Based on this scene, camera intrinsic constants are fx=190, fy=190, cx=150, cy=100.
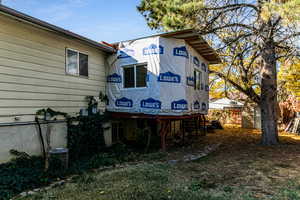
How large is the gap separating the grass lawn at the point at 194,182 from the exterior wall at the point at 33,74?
7.98 ft

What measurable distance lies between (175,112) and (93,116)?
302 centimetres

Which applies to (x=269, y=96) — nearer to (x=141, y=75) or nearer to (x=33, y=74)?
(x=141, y=75)

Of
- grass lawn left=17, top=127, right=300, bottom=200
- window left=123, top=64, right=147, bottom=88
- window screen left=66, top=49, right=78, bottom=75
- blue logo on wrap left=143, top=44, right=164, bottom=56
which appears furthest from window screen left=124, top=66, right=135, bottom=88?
grass lawn left=17, top=127, right=300, bottom=200

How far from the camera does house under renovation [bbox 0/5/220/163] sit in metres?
4.72

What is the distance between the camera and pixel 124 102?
7531 mm

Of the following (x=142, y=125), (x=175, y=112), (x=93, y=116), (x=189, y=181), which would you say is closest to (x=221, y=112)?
(x=142, y=125)

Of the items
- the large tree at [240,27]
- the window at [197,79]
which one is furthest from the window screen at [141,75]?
the window at [197,79]

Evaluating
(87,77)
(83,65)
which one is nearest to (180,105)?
(87,77)

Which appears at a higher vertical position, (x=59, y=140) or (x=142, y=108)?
(x=142, y=108)

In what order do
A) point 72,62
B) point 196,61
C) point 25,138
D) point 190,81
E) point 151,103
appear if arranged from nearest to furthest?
point 25,138, point 72,62, point 151,103, point 190,81, point 196,61

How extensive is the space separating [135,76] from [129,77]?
1.02 feet

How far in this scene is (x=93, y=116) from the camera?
23.0 ft

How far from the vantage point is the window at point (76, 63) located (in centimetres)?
632

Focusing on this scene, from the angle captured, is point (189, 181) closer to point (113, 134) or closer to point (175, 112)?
point (175, 112)
